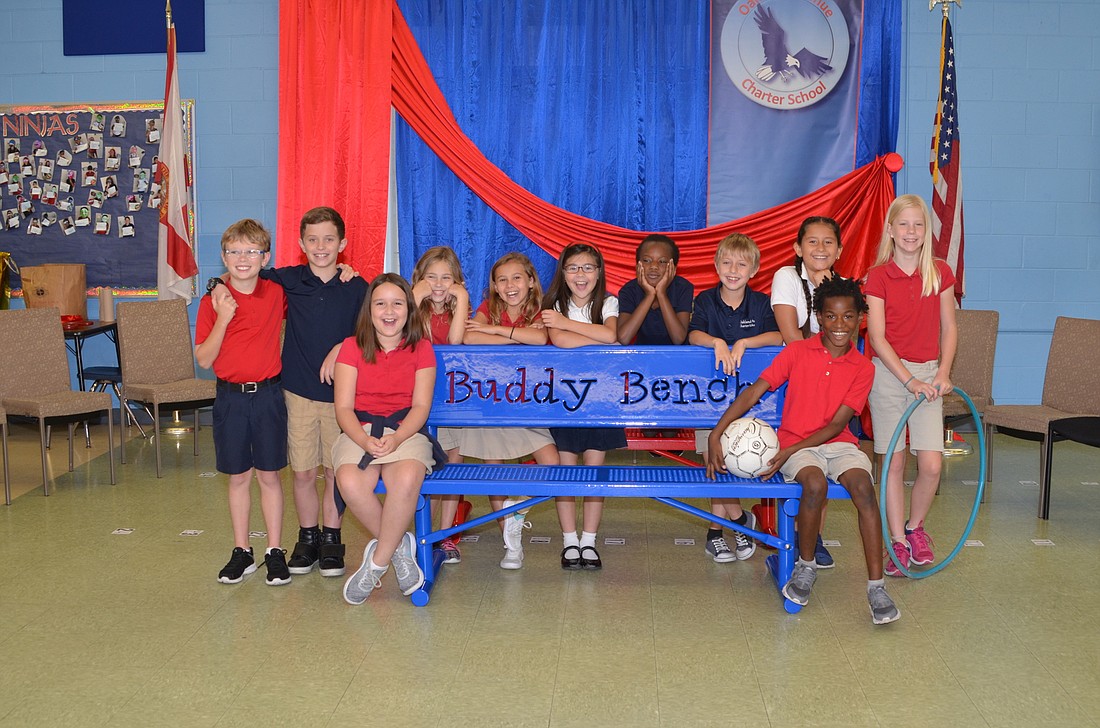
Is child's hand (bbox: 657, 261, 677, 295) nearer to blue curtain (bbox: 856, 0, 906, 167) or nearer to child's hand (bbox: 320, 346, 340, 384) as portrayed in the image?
child's hand (bbox: 320, 346, 340, 384)

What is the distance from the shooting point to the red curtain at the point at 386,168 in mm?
6926

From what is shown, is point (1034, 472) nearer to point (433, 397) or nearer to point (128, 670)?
point (433, 397)

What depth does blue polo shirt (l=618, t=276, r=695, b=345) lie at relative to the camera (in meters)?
4.48

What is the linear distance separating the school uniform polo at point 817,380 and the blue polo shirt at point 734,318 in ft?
1.38

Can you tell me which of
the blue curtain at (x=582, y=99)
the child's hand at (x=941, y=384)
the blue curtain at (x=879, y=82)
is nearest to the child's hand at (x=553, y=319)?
the child's hand at (x=941, y=384)

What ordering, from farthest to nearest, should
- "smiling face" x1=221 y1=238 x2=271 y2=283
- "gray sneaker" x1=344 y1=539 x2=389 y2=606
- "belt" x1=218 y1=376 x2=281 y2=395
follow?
"belt" x1=218 y1=376 x2=281 y2=395, "smiling face" x1=221 y1=238 x2=271 y2=283, "gray sneaker" x1=344 y1=539 x2=389 y2=606

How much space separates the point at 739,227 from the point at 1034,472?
235 cm

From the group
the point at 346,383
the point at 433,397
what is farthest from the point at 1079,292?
the point at 346,383

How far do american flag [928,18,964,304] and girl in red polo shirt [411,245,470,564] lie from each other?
12.1 ft

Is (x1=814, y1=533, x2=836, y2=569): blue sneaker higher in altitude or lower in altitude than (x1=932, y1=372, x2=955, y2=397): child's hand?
lower

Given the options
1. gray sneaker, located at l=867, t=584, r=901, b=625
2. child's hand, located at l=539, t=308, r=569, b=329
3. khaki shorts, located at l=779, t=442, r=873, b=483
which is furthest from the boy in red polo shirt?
gray sneaker, located at l=867, t=584, r=901, b=625

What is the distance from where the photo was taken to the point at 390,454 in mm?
3867

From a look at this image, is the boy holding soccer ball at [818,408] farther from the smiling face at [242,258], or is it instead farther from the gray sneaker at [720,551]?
the smiling face at [242,258]

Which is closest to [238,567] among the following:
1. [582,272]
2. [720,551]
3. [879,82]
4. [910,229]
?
[582,272]
